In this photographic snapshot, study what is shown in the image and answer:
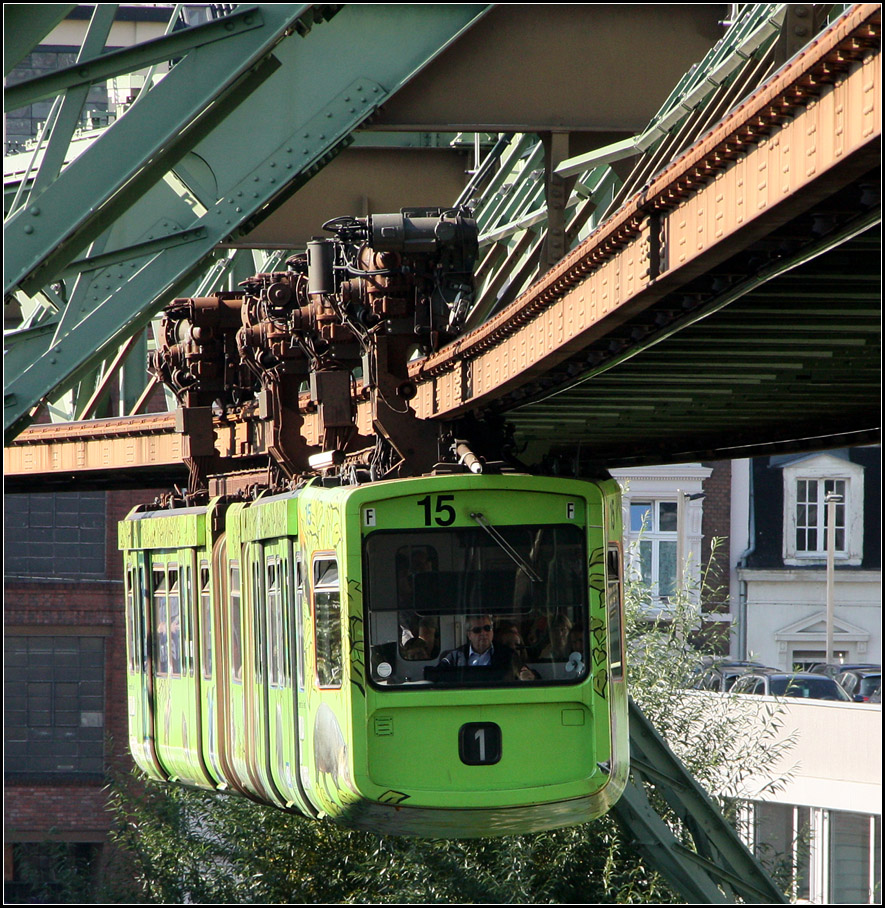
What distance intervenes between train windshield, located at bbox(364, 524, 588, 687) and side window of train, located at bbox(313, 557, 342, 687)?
0.21m

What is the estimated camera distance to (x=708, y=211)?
18.4 feet

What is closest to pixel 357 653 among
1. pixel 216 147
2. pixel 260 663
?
pixel 260 663

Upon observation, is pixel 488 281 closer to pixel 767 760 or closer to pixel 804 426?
pixel 804 426

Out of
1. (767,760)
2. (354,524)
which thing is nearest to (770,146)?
(354,524)

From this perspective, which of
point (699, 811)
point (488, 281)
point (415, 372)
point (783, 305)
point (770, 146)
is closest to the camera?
point (770, 146)

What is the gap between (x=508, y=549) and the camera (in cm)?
962

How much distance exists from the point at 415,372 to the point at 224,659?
274 centimetres

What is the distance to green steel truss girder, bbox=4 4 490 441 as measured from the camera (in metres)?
7.88

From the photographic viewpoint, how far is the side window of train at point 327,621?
9594 millimetres

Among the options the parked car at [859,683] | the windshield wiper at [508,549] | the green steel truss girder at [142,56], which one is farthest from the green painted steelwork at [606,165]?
the parked car at [859,683]

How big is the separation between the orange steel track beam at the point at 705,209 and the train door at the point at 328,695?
1.35 meters

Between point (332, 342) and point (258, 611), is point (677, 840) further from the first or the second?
point (258, 611)

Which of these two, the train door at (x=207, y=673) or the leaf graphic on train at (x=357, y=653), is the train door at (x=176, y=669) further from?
the leaf graphic on train at (x=357, y=653)

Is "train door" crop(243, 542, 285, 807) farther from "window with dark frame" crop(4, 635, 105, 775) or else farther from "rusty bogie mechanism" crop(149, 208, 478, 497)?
"window with dark frame" crop(4, 635, 105, 775)
